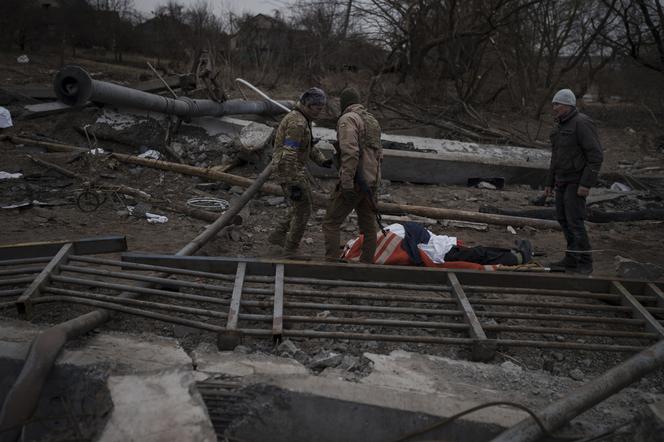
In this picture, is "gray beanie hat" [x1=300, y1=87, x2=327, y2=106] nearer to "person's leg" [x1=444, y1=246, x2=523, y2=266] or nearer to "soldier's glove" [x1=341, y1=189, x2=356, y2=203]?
"soldier's glove" [x1=341, y1=189, x2=356, y2=203]

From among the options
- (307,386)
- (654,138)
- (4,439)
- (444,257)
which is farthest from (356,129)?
(654,138)

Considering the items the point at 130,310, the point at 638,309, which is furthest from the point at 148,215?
the point at 638,309

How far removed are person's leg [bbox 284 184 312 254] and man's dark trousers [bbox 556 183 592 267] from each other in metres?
2.51

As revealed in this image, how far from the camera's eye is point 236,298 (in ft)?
12.8

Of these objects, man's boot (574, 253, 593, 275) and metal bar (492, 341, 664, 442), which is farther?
man's boot (574, 253, 593, 275)

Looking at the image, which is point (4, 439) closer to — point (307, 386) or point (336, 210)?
point (307, 386)

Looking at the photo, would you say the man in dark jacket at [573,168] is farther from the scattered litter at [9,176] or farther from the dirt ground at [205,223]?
the scattered litter at [9,176]

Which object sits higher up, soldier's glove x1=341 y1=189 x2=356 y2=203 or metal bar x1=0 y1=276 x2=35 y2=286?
soldier's glove x1=341 y1=189 x2=356 y2=203

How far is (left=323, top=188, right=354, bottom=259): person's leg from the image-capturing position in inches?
208

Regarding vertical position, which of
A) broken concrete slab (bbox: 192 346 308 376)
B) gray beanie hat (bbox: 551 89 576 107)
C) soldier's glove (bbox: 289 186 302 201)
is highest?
gray beanie hat (bbox: 551 89 576 107)

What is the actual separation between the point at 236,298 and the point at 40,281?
1352mm

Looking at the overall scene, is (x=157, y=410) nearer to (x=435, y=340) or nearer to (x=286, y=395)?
(x=286, y=395)

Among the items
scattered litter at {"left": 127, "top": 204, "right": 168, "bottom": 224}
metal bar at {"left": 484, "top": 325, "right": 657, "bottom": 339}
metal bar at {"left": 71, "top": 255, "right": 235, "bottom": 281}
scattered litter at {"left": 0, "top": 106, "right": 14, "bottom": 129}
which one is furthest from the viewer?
scattered litter at {"left": 0, "top": 106, "right": 14, "bottom": 129}

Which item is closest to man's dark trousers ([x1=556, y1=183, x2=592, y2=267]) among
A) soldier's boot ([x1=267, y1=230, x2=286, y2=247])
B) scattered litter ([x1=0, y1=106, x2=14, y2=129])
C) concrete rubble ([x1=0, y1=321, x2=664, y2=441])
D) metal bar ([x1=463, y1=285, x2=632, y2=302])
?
metal bar ([x1=463, y1=285, x2=632, y2=302])
